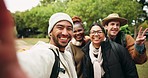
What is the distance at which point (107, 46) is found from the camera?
3.58 meters

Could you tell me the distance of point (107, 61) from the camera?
3535 mm

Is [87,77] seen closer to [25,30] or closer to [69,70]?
[69,70]

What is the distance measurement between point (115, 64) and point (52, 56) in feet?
5.83

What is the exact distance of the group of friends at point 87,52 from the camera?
1791 millimetres

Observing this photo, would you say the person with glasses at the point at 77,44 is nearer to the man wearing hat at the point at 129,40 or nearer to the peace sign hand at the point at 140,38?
the man wearing hat at the point at 129,40

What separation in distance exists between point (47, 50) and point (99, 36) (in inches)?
72.9

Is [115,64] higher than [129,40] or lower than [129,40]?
lower

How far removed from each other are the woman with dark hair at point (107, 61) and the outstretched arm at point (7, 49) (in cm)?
332

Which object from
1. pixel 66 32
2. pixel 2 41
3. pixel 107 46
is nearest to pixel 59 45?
pixel 66 32

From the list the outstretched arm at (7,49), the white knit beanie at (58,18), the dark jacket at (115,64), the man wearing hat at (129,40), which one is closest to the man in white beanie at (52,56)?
the white knit beanie at (58,18)

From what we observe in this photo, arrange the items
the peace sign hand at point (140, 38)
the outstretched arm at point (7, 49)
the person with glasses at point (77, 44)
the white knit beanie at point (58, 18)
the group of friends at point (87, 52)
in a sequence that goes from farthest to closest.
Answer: the person with glasses at point (77, 44)
the peace sign hand at point (140, 38)
the white knit beanie at point (58, 18)
the group of friends at point (87, 52)
the outstretched arm at point (7, 49)

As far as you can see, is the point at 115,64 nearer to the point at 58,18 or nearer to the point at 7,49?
the point at 58,18

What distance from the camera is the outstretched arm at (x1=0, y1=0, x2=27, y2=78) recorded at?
0.66 feet

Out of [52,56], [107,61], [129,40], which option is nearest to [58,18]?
[52,56]
